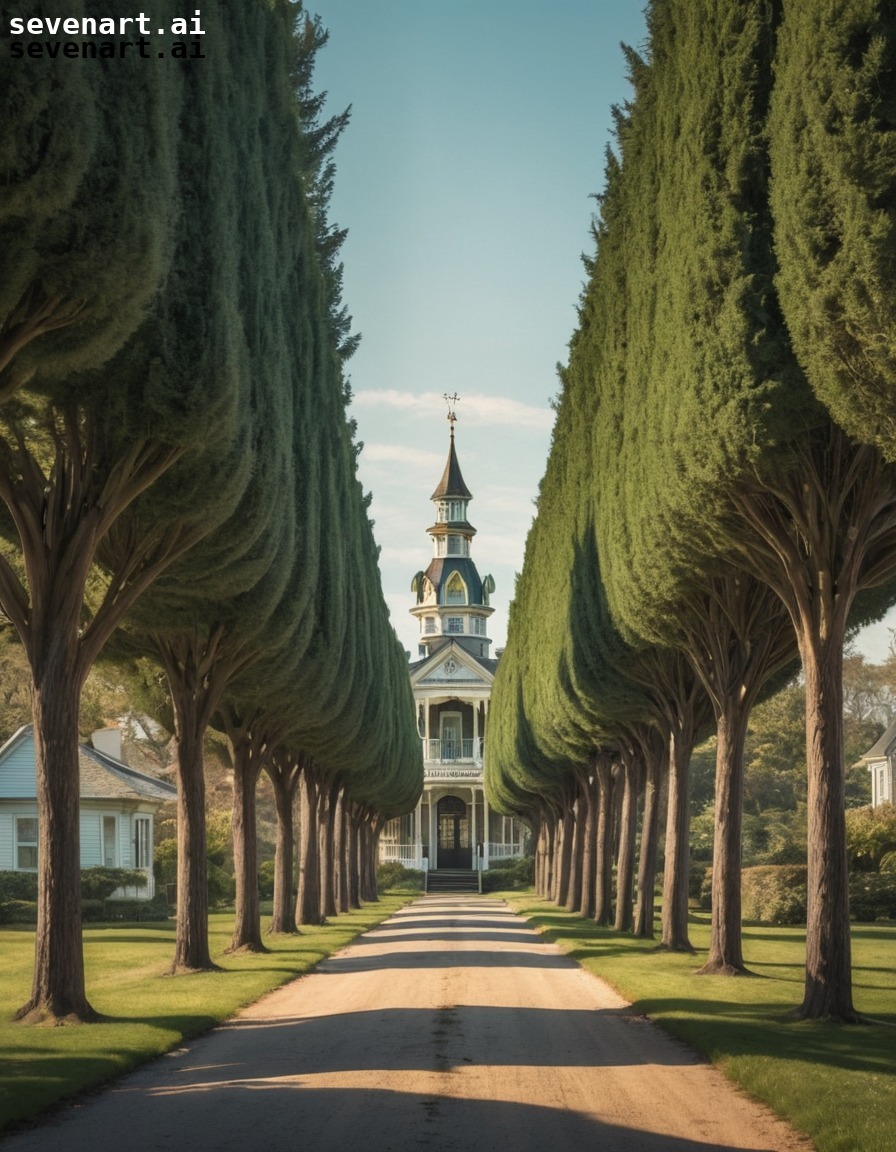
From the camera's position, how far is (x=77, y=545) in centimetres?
1792

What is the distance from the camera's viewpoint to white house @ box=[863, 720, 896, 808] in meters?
73.1

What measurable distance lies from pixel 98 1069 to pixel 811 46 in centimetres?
1139

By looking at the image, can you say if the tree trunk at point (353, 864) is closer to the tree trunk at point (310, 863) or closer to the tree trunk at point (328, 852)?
the tree trunk at point (328, 852)

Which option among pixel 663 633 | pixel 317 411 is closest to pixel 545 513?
pixel 317 411

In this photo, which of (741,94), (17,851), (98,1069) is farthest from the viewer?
(17,851)

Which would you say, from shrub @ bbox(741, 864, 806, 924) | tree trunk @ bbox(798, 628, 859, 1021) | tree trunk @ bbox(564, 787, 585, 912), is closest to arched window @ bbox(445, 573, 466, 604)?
tree trunk @ bbox(564, 787, 585, 912)

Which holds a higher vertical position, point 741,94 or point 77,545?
point 741,94

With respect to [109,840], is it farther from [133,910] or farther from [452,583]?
[452,583]

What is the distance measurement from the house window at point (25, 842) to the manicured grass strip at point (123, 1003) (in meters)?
18.7

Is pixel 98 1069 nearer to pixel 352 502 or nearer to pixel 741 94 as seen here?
pixel 741 94

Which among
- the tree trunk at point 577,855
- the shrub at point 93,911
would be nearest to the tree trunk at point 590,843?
the tree trunk at point 577,855

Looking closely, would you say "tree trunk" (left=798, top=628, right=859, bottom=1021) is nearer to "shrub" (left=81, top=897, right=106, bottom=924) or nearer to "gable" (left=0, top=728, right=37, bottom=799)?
"shrub" (left=81, top=897, right=106, bottom=924)

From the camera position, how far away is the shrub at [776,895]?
45375 millimetres

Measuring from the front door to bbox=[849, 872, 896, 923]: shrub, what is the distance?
6274 centimetres
